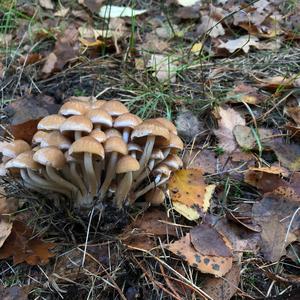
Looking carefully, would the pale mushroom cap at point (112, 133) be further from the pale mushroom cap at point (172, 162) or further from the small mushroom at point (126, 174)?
the pale mushroom cap at point (172, 162)

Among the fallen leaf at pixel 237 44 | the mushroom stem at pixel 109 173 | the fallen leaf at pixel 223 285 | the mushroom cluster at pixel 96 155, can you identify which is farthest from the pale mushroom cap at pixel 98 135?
the fallen leaf at pixel 237 44

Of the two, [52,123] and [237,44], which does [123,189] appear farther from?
[237,44]

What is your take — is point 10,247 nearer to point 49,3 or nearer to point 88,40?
point 88,40

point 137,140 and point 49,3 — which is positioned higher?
point 137,140

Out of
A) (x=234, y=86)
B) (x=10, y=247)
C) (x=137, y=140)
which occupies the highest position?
(x=137, y=140)

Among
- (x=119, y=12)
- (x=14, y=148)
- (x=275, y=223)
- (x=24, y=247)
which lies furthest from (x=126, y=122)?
(x=119, y=12)

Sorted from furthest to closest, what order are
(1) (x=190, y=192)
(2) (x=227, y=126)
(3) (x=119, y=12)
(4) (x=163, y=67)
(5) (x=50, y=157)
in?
(3) (x=119, y=12)
(4) (x=163, y=67)
(2) (x=227, y=126)
(1) (x=190, y=192)
(5) (x=50, y=157)

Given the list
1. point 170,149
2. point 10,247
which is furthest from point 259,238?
point 10,247
